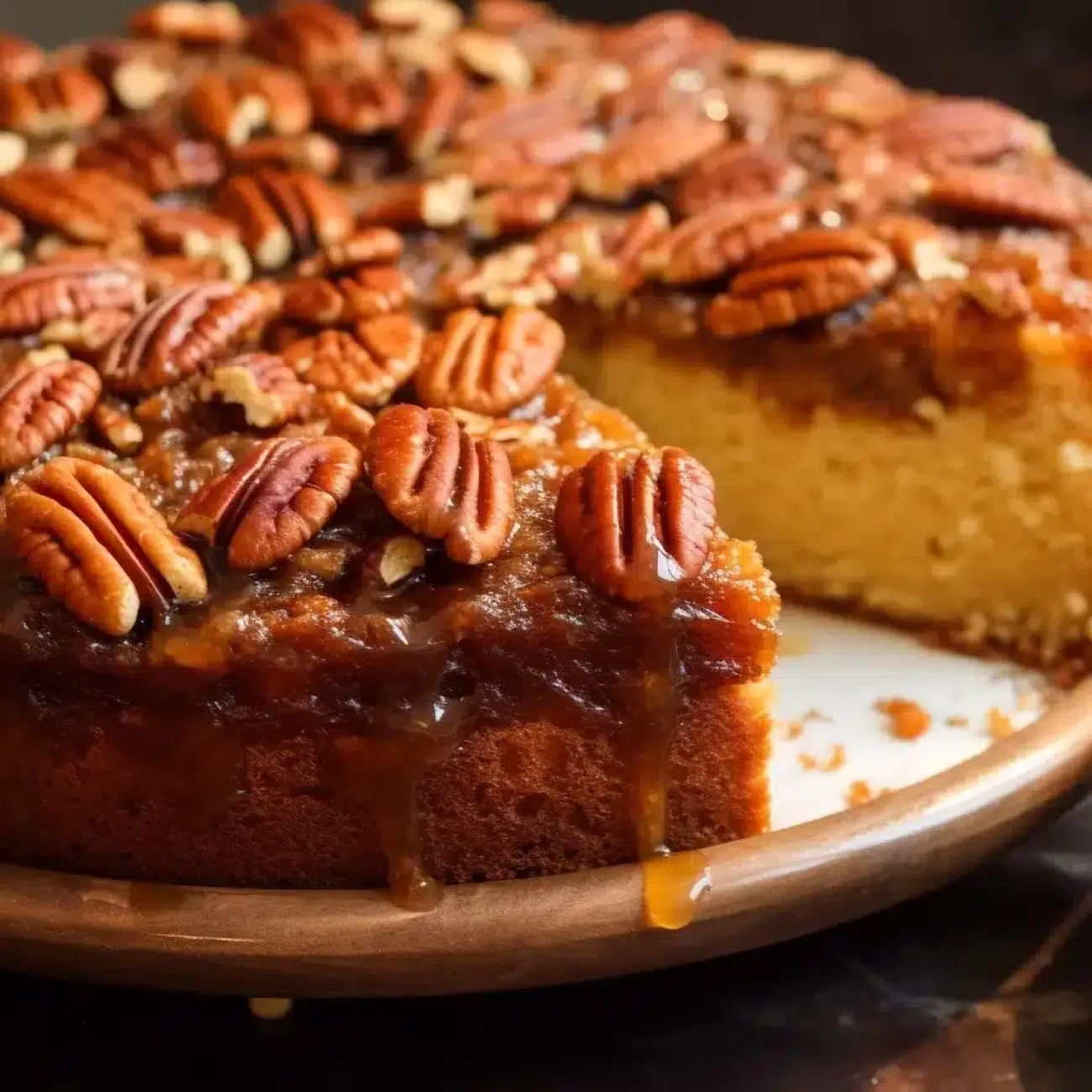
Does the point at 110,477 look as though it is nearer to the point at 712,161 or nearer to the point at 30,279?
the point at 30,279

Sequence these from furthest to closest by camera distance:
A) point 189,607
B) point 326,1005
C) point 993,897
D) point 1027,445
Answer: point 1027,445
point 993,897
point 326,1005
point 189,607

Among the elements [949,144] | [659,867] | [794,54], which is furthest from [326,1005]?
[794,54]

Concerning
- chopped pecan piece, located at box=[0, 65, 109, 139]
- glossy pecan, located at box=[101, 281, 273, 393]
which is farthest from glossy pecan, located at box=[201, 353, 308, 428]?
chopped pecan piece, located at box=[0, 65, 109, 139]

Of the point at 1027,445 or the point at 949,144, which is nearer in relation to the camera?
the point at 1027,445

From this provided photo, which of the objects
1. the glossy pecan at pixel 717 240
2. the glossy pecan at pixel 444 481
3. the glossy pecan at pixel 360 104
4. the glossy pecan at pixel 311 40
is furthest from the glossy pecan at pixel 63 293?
the glossy pecan at pixel 311 40

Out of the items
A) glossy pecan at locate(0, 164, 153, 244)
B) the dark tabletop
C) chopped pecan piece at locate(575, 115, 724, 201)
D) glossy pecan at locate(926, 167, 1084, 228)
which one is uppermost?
glossy pecan at locate(926, 167, 1084, 228)

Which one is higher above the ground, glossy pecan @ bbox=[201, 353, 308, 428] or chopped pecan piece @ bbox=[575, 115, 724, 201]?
chopped pecan piece @ bbox=[575, 115, 724, 201]

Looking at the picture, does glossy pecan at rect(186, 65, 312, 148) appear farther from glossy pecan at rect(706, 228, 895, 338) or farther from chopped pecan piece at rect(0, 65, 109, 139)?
glossy pecan at rect(706, 228, 895, 338)
